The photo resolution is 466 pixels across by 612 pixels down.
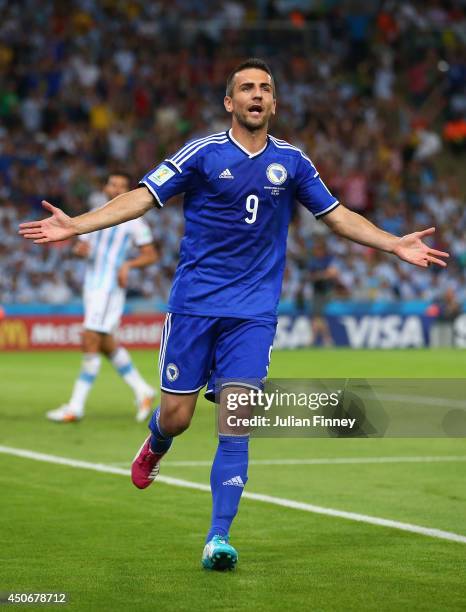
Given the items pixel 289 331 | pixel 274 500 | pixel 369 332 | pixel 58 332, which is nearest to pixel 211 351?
pixel 274 500

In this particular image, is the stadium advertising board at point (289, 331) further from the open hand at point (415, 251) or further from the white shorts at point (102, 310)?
the open hand at point (415, 251)

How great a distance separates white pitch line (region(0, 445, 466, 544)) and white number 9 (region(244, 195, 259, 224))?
213 cm

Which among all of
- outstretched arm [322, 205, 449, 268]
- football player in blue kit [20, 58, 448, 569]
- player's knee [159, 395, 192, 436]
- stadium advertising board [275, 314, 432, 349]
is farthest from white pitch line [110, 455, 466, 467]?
stadium advertising board [275, 314, 432, 349]

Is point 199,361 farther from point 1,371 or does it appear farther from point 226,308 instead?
point 1,371

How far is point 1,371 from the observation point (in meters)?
20.6

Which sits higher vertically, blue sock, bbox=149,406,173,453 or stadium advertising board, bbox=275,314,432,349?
stadium advertising board, bbox=275,314,432,349

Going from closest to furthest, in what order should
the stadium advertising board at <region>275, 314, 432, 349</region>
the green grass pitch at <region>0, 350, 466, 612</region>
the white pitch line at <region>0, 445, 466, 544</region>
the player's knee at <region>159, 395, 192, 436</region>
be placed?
the green grass pitch at <region>0, 350, 466, 612</region> → the player's knee at <region>159, 395, 192, 436</region> → the white pitch line at <region>0, 445, 466, 544</region> → the stadium advertising board at <region>275, 314, 432, 349</region>

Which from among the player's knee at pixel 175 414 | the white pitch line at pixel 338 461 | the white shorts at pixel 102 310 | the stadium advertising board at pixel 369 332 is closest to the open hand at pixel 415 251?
the player's knee at pixel 175 414

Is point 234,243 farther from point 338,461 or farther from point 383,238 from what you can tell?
point 338,461

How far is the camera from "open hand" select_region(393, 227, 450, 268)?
278 inches

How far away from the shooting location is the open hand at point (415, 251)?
23.1 feet

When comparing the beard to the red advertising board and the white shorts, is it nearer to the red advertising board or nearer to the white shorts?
the white shorts

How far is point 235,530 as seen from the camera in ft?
26.1

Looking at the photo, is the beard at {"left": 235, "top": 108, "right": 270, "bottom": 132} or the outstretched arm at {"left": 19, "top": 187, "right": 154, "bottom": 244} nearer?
the outstretched arm at {"left": 19, "top": 187, "right": 154, "bottom": 244}
